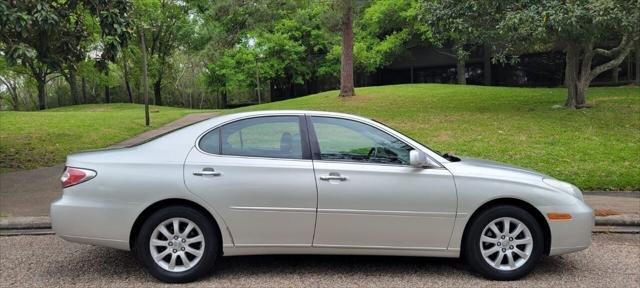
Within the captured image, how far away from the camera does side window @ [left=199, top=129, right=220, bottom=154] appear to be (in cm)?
508

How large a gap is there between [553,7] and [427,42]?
2229 centimetres

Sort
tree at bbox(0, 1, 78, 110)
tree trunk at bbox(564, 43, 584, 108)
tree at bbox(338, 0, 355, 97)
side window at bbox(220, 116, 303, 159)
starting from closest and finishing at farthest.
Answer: side window at bbox(220, 116, 303, 159) → tree at bbox(0, 1, 78, 110) → tree trunk at bbox(564, 43, 584, 108) → tree at bbox(338, 0, 355, 97)

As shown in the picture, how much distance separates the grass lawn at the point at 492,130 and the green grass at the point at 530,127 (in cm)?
2

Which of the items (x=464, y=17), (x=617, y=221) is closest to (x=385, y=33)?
(x=464, y=17)

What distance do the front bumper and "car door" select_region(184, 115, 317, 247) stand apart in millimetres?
2138

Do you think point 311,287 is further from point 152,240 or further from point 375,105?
point 375,105

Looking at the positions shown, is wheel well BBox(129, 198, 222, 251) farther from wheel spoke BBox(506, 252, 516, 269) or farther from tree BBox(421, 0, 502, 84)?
tree BBox(421, 0, 502, 84)

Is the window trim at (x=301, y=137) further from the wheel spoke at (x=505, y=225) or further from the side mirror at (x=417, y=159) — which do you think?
the wheel spoke at (x=505, y=225)

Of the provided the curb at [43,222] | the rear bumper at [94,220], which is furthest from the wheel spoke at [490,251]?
the rear bumper at [94,220]

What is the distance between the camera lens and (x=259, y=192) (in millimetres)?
4910

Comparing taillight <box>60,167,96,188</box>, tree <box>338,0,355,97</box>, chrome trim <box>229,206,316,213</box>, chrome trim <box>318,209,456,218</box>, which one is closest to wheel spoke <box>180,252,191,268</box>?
chrome trim <box>229,206,316,213</box>

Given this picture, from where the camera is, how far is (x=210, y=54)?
23.2 metres

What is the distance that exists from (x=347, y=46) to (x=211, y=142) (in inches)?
689

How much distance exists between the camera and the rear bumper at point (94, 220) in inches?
192
